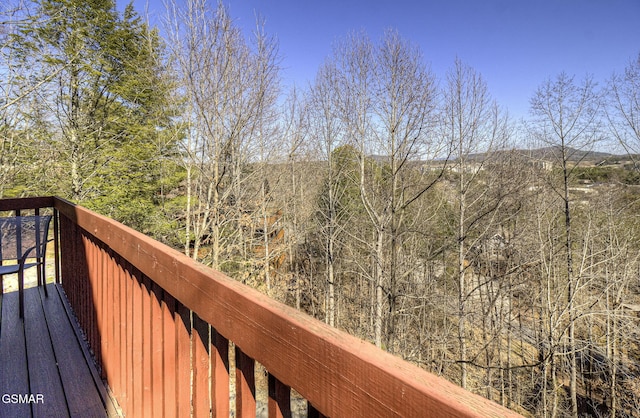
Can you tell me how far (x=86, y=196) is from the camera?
1133 centimetres

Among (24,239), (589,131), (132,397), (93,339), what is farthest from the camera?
(589,131)

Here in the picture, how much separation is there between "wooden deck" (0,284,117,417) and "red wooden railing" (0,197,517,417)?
0.34ft

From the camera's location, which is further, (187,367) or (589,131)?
(589,131)

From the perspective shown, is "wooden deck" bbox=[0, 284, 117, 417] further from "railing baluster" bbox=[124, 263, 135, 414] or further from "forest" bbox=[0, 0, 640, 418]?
"forest" bbox=[0, 0, 640, 418]

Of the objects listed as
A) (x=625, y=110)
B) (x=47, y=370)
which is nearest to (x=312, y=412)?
(x=47, y=370)

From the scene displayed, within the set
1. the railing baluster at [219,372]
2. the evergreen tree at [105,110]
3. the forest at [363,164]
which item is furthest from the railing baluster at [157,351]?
the evergreen tree at [105,110]

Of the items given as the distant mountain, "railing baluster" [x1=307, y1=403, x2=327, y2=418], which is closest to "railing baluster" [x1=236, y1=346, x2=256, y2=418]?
"railing baluster" [x1=307, y1=403, x2=327, y2=418]

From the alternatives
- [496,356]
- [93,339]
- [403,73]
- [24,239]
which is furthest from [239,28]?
[496,356]

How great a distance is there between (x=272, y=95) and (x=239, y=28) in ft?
5.97

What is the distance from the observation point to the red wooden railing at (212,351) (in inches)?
20.5

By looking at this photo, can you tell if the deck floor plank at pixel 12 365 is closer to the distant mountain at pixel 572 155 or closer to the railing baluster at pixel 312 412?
the railing baluster at pixel 312 412

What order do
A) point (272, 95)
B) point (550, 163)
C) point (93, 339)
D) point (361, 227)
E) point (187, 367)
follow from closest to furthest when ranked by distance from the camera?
point (187, 367)
point (93, 339)
point (272, 95)
point (550, 163)
point (361, 227)

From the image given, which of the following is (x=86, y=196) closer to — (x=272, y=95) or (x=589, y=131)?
(x=272, y=95)

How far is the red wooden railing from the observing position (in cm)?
52
